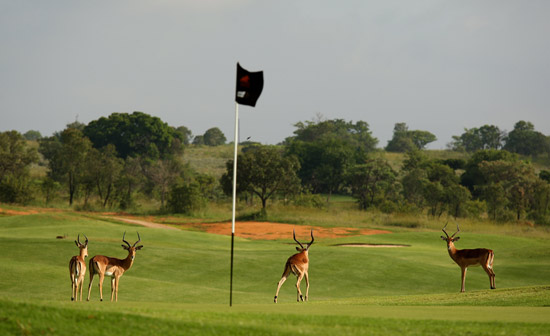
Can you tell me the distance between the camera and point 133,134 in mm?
105312

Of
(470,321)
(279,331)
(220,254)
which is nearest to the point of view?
(279,331)

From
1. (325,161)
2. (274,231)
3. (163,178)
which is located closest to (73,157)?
(163,178)

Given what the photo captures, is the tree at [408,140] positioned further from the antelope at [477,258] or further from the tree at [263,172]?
the antelope at [477,258]

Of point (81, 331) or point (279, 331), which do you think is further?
point (279, 331)

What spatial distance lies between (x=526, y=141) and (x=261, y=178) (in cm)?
9504

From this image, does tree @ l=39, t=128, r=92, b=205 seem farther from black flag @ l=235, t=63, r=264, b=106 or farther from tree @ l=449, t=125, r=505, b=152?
tree @ l=449, t=125, r=505, b=152

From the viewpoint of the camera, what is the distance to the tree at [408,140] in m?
155

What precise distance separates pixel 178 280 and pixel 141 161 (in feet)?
256

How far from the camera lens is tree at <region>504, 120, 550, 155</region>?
134 metres

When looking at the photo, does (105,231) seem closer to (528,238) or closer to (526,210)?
(528,238)

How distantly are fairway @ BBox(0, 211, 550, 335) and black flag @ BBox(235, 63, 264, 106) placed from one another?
12.5 feet

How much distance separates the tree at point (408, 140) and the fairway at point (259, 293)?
11543 centimetres

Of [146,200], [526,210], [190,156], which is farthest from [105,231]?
[190,156]

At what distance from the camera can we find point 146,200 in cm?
7825
